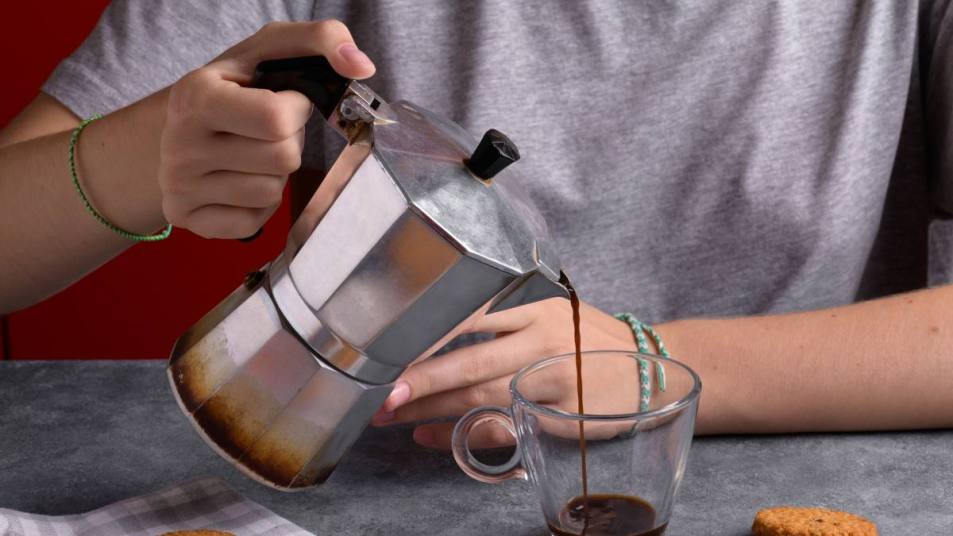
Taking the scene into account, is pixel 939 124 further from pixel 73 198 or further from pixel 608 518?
pixel 73 198

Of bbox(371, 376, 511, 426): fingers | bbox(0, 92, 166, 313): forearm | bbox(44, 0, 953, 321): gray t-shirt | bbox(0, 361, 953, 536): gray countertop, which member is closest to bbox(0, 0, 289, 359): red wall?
bbox(44, 0, 953, 321): gray t-shirt

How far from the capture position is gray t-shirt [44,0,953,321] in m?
1.13

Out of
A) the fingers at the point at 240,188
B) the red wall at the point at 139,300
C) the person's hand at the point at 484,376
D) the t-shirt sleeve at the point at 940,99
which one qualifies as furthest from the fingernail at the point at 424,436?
the red wall at the point at 139,300

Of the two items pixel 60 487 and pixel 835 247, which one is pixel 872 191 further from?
pixel 60 487

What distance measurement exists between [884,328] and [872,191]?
0.97 feet

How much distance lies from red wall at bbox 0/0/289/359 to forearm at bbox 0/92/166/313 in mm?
813

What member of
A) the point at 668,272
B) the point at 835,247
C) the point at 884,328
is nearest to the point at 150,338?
the point at 668,272

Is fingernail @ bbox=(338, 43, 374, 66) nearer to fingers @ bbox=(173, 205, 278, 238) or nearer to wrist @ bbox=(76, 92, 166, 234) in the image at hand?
fingers @ bbox=(173, 205, 278, 238)

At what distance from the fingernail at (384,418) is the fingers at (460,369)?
0.8 inches

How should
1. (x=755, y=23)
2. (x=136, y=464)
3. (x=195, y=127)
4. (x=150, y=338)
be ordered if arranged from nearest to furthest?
(x=195, y=127)
(x=136, y=464)
(x=755, y=23)
(x=150, y=338)

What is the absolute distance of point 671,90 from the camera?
1.15 metres

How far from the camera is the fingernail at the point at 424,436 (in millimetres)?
845

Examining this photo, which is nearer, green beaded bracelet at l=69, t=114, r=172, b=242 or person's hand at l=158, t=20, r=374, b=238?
person's hand at l=158, t=20, r=374, b=238

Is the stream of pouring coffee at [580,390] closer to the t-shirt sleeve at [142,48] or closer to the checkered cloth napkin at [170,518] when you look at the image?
the checkered cloth napkin at [170,518]
